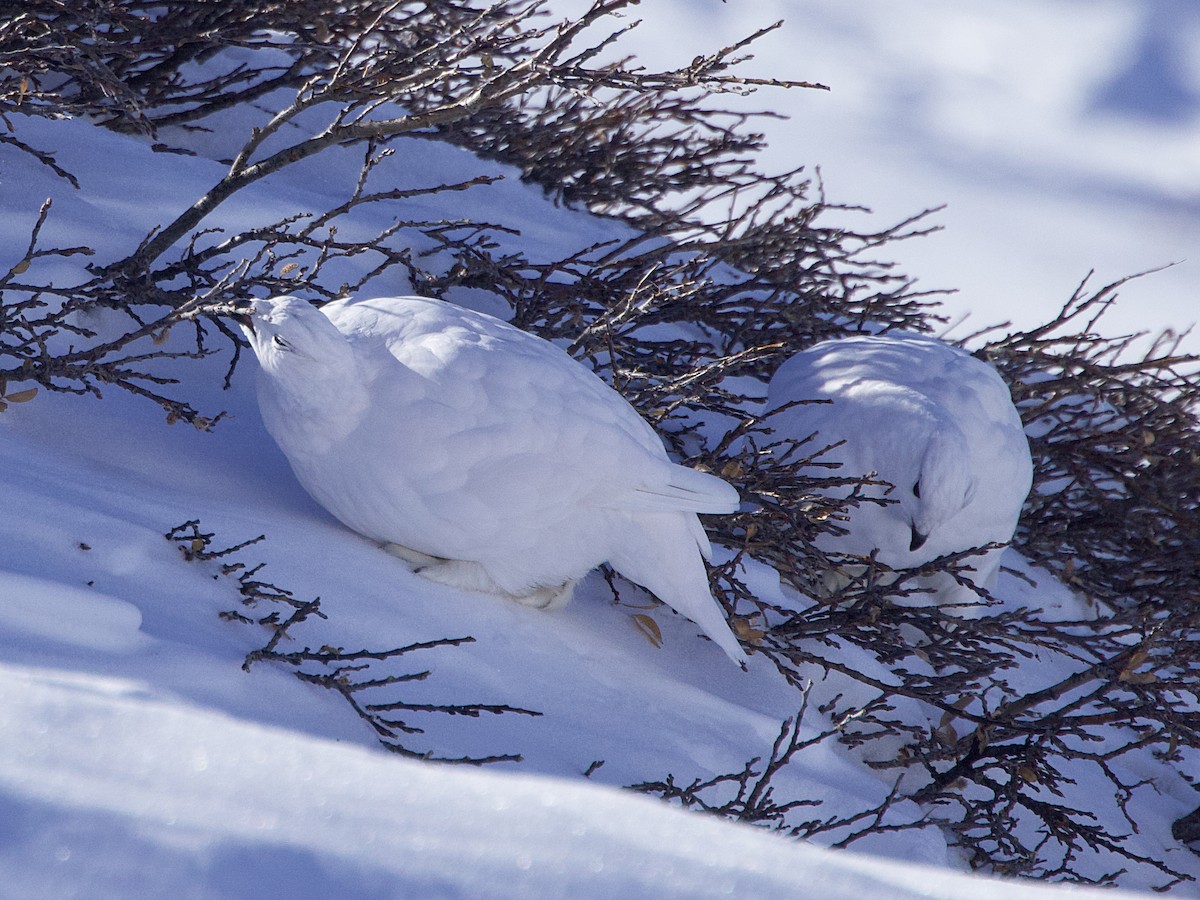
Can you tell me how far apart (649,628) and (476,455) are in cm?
65

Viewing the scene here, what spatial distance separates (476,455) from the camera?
2096mm

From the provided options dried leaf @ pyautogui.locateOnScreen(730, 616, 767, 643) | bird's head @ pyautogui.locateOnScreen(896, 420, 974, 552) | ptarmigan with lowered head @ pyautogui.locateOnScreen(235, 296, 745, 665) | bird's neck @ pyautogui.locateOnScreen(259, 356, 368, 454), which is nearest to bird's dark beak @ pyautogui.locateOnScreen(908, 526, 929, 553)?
bird's head @ pyautogui.locateOnScreen(896, 420, 974, 552)

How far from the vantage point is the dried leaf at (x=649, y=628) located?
248cm

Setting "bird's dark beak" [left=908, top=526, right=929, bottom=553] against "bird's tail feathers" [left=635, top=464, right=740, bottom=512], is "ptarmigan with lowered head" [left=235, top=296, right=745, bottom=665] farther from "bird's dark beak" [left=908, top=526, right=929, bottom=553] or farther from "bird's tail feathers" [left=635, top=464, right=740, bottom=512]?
"bird's dark beak" [left=908, top=526, right=929, bottom=553]

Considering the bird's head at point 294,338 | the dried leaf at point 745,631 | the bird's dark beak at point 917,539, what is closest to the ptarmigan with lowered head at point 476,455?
the bird's head at point 294,338

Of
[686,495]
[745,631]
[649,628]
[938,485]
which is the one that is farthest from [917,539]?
[686,495]

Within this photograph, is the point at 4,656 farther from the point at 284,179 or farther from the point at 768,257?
the point at 768,257

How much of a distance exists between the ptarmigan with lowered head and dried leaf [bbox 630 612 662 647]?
0.23m

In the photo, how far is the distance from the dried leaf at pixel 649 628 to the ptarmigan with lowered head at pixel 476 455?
8.9 inches

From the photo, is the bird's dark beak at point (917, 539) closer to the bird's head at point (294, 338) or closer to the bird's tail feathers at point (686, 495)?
the bird's tail feathers at point (686, 495)

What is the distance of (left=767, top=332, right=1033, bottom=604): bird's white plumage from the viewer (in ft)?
9.03

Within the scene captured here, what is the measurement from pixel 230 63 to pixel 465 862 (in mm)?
4435

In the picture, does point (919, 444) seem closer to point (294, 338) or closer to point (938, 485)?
point (938, 485)

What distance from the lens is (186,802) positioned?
73cm
